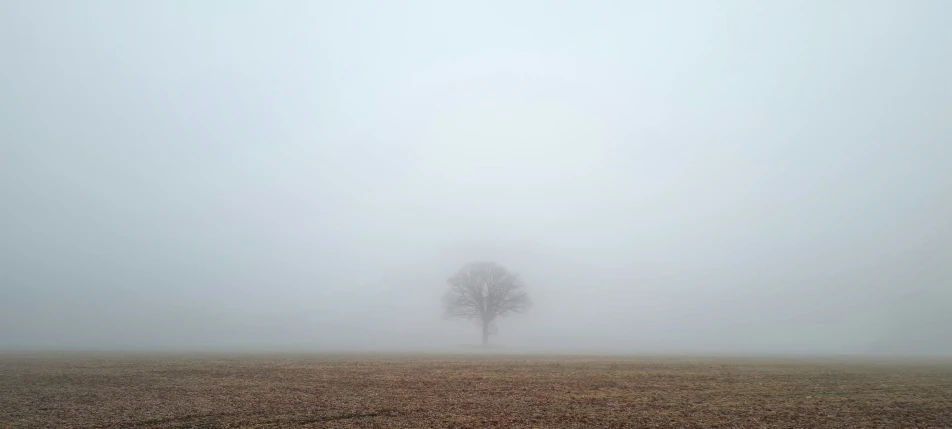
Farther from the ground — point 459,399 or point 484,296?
point 484,296

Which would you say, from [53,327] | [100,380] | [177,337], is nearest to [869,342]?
[100,380]

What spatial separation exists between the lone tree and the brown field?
47230 mm

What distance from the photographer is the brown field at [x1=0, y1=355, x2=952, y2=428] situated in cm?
1148

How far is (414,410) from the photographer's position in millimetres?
12805

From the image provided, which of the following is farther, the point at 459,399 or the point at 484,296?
the point at 484,296

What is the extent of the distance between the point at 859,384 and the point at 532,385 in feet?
42.8

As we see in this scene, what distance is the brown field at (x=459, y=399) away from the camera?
11.5m

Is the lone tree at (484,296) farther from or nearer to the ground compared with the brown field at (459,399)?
farther from the ground

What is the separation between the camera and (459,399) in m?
14.7

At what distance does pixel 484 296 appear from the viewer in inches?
2766

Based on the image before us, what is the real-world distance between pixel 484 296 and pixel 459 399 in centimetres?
5598

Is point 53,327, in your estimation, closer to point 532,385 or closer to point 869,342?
point 532,385

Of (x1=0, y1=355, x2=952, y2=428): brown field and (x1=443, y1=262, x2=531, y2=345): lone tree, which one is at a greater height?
(x1=443, y1=262, x2=531, y2=345): lone tree

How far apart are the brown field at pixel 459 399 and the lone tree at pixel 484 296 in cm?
4723
